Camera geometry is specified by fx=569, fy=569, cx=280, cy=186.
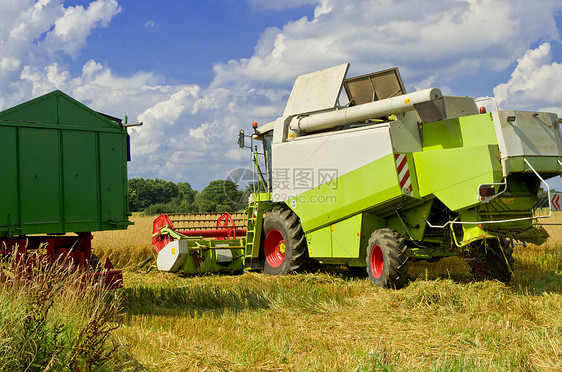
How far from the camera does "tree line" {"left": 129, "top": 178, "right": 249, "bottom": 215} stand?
44.1 m

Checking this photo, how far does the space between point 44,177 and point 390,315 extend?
449 cm

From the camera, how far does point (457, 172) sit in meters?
7.33

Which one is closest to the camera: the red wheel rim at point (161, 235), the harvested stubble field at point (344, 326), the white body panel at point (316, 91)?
the harvested stubble field at point (344, 326)

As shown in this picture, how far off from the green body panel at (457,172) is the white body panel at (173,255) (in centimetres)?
459

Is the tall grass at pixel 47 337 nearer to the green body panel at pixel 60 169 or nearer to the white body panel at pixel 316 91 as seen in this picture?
the green body panel at pixel 60 169

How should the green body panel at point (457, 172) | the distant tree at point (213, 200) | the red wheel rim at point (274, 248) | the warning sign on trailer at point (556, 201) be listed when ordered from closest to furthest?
1. the green body panel at point (457, 172)
2. the warning sign on trailer at point (556, 201)
3. the red wheel rim at point (274, 248)
4. the distant tree at point (213, 200)

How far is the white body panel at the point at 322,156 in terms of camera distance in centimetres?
813

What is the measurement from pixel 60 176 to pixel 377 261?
4523 millimetres

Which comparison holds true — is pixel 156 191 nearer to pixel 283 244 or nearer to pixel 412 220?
pixel 283 244

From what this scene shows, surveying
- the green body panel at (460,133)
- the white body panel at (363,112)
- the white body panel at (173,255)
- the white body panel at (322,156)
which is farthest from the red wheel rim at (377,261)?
the white body panel at (173,255)

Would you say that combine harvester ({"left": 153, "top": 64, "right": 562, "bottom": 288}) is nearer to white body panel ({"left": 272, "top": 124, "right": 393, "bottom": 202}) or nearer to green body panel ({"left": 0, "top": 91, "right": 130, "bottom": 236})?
white body panel ({"left": 272, "top": 124, "right": 393, "bottom": 202})

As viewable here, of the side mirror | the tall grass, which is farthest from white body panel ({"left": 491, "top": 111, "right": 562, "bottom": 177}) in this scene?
Answer: the tall grass

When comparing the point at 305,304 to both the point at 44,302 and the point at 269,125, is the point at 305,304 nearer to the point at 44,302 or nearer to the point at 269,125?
the point at 44,302

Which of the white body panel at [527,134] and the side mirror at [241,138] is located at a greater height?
the side mirror at [241,138]
